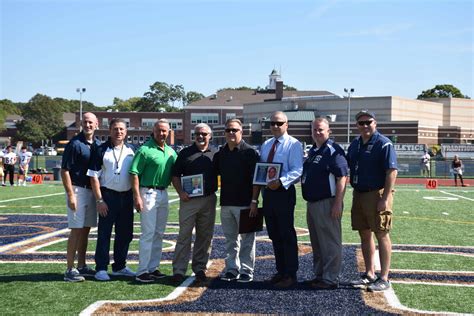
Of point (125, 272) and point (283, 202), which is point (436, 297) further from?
point (125, 272)

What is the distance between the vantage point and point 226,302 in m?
6.35

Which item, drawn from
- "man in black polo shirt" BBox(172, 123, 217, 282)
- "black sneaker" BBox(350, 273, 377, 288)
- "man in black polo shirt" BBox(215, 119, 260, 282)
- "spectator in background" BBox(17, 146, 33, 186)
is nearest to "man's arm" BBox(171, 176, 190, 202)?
"man in black polo shirt" BBox(172, 123, 217, 282)

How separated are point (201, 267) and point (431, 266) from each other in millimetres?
3266

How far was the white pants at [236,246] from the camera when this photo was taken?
292 inches

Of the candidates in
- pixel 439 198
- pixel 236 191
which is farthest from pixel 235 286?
pixel 439 198

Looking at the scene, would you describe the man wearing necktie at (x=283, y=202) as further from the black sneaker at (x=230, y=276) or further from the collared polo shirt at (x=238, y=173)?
the black sneaker at (x=230, y=276)

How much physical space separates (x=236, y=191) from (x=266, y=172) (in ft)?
1.59

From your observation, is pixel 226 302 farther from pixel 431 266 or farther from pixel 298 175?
pixel 431 266

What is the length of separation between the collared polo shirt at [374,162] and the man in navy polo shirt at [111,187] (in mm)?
2744

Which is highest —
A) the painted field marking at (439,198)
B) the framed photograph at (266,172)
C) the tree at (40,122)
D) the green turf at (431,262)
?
the tree at (40,122)

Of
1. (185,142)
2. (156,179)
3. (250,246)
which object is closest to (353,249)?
(250,246)

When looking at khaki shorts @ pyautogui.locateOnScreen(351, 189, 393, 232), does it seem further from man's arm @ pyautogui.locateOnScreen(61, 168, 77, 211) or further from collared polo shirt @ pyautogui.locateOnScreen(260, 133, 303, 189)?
man's arm @ pyautogui.locateOnScreen(61, 168, 77, 211)

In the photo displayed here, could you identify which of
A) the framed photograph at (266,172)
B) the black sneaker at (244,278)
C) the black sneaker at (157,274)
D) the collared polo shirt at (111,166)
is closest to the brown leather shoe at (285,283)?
the black sneaker at (244,278)

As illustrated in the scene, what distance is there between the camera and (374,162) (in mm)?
6984
